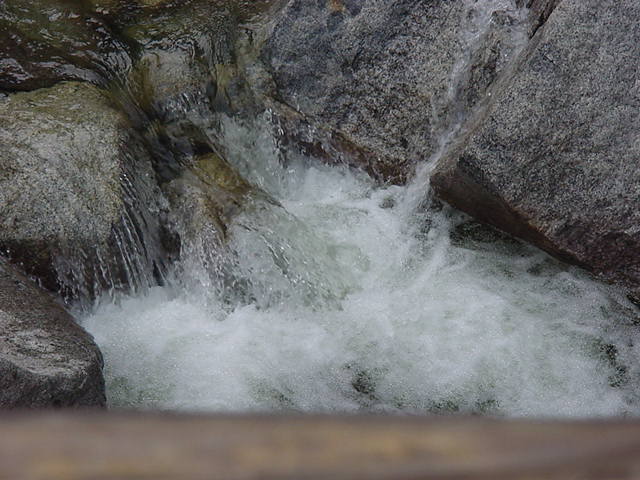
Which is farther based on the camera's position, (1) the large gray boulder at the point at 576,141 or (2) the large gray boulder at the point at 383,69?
(2) the large gray boulder at the point at 383,69

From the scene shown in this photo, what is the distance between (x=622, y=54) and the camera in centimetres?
426

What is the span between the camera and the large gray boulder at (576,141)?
4.22 metres

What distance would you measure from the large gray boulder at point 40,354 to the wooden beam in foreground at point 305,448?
2.52 meters

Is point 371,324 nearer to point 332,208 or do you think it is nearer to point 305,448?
point 332,208

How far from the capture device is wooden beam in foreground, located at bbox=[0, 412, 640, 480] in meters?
0.68

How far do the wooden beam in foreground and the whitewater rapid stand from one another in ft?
10.5

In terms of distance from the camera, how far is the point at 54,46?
5.45 m

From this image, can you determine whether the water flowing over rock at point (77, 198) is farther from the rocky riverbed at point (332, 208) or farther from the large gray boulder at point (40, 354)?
the large gray boulder at point (40, 354)

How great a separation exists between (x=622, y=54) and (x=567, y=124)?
0.52m

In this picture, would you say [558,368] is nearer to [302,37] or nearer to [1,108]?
→ [302,37]

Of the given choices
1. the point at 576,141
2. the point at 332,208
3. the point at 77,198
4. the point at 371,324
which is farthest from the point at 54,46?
the point at 576,141

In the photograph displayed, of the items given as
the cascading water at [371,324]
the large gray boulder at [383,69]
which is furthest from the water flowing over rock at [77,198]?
the large gray boulder at [383,69]

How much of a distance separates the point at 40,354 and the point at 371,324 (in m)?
1.95

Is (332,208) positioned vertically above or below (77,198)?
above
